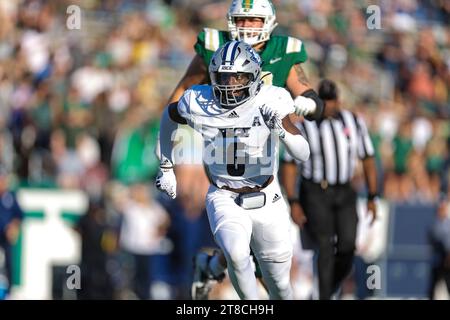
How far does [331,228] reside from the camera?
842 centimetres

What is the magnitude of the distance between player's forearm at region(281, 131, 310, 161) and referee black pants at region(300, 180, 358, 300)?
197 cm

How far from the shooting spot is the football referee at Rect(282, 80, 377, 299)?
8.35 metres

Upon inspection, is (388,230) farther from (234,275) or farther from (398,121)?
(234,275)

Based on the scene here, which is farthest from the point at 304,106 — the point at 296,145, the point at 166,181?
the point at 166,181

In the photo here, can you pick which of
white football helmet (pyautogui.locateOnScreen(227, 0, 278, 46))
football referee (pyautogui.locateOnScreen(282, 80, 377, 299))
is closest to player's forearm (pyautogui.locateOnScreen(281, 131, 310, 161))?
white football helmet (pyautogui.locateOnScreen(227, 0, 278, 46))

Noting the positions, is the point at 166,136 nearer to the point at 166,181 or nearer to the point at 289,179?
the point at 166,181

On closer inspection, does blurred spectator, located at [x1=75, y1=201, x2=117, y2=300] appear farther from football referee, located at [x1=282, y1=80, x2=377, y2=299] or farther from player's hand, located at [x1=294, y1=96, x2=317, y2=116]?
player's hand, located at [x1=294, y1=96, x2=317, y2=116]

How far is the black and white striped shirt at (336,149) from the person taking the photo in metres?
8.59

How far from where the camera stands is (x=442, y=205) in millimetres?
11125

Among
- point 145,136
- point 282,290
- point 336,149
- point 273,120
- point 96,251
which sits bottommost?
point 96,251

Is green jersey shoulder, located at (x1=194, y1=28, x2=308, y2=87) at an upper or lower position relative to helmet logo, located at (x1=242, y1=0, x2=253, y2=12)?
lower

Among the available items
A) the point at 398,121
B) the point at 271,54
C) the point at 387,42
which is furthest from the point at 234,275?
the point at 387,42

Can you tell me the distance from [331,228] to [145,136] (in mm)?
3664

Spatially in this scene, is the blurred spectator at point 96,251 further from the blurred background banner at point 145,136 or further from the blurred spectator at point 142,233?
the blurred spectator at point 142,233
